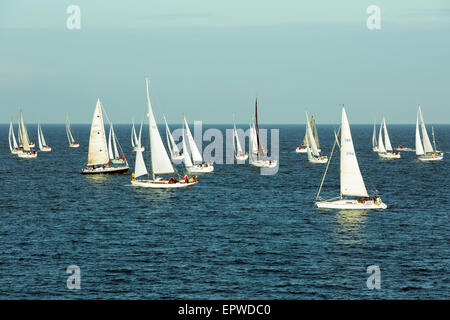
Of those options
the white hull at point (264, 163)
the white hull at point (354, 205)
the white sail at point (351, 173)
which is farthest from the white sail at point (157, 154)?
the white hull at point (264, 163)

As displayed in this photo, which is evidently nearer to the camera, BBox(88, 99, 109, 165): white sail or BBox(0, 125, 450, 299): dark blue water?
BBox(0, 125, 450, 299): dark blue water

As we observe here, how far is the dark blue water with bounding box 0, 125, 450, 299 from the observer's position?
4475cm

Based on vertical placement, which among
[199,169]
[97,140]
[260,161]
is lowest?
[199,169]

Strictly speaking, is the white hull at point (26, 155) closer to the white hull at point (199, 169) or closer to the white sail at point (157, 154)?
the white hull at point (199, 169)

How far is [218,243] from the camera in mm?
58406

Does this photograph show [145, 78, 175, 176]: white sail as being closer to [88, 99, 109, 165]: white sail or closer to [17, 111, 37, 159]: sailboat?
[88, 99, 109, 165]: white sail

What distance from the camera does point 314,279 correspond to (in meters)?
46.6

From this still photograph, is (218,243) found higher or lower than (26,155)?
lower

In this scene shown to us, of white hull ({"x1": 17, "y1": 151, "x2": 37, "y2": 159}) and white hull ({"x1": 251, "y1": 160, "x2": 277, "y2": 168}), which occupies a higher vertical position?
white hull ({"x1": 17, "y1": 151, "x2": 37, "y2": 159})

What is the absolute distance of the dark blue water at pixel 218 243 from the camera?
4475 cm

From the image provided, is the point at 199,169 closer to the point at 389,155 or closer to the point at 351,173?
the point at 351,173

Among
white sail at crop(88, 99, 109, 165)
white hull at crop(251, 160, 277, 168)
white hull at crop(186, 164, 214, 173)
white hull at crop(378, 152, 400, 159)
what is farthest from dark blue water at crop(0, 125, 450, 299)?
white hull at crop(378, 152, 400, 159)

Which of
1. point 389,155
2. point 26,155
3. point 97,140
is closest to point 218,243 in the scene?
point 97,140
